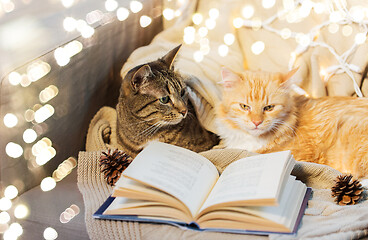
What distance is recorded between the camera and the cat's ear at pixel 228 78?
1513mm

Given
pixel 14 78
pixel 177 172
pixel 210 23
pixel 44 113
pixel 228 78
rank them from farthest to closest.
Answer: pixel 210 23
pixel 228 78
pixel 44 113
pixel 14 78
pixel 177 172

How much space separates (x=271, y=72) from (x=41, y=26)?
95cm

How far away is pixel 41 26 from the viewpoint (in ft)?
4.96

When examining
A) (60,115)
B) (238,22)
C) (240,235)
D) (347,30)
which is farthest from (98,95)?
(347,30)

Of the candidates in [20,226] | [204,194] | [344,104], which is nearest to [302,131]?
[344,104]

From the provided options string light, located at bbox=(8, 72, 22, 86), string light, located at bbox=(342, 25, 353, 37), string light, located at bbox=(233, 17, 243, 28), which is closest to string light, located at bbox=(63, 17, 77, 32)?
string light, located at bbox=(8, 72, 22, 86)

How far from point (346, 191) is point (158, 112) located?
708 millimetres

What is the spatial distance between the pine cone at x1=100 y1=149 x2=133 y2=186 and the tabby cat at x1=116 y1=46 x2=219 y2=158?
0.62 ft

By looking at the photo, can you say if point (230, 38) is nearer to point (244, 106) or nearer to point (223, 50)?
point (223, 50)

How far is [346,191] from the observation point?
1.14 metres

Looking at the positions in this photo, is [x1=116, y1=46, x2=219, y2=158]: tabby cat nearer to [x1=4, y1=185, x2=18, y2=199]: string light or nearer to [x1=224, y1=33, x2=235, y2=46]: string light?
[x1=224, y1=33, x2=235, y2=46]: string light

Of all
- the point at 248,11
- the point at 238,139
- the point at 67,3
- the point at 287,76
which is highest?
the point at 67,3

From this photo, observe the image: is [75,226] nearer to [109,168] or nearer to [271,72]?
[109,168]

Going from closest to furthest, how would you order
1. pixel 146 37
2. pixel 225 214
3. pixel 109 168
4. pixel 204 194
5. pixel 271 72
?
pixel 225 214
pixel 204 194
pixel 109 168
pixel 271 72
pixel 146 37
